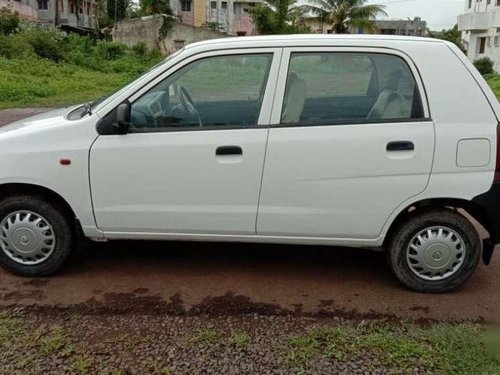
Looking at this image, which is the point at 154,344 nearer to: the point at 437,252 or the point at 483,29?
the point at 437,252

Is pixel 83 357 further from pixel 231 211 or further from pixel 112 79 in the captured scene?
pixel 112 79

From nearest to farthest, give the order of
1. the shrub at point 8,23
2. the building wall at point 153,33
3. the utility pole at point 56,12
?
the shrub at point 8,23 < the building wall at point 153,33 < the utility pole at point 56,12

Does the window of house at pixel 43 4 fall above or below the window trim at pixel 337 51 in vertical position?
above

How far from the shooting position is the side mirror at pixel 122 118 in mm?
3303

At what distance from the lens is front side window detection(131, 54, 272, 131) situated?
3.41 m

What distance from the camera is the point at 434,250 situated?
137 inches

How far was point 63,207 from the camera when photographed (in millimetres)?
3646

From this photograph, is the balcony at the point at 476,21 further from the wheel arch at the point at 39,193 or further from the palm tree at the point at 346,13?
the wheel arch at the point at 39,193

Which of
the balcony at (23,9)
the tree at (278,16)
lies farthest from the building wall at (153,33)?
the balcony at (23,9)

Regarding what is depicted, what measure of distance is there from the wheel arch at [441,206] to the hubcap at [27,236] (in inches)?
99.0

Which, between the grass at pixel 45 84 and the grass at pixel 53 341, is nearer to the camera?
the grass at pixel 53 341

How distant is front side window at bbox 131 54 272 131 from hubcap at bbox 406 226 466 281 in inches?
57.7

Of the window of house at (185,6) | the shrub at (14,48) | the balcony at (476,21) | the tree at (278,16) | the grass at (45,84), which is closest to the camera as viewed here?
the grass at (45,84)

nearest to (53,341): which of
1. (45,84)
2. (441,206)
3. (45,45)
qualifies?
(441,206)
